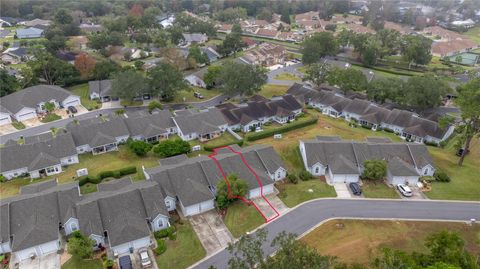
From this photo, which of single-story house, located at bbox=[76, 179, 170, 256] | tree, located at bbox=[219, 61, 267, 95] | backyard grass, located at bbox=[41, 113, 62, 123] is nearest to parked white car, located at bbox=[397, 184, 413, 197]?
single-story house, located at bbox=[76, 179, 170, 256]

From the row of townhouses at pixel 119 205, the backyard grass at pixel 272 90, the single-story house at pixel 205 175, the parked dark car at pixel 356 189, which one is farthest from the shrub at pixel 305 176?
the backyard grass at pixel 272 90

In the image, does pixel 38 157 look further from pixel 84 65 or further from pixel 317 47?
pixel 317 47

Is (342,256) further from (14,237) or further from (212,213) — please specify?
(14,237)

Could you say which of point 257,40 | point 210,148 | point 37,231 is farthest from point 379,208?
point 257,40

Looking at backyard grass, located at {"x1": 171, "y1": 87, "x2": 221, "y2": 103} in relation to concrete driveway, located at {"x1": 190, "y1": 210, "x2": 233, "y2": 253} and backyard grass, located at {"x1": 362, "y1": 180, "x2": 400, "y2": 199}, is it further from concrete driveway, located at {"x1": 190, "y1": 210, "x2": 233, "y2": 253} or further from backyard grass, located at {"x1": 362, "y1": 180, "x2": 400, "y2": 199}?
backyard grass, located at {"x1": 362, "y1": 180, "x2": 400, "y2": 199}

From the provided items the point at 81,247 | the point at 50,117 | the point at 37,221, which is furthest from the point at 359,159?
the point at 50,117
